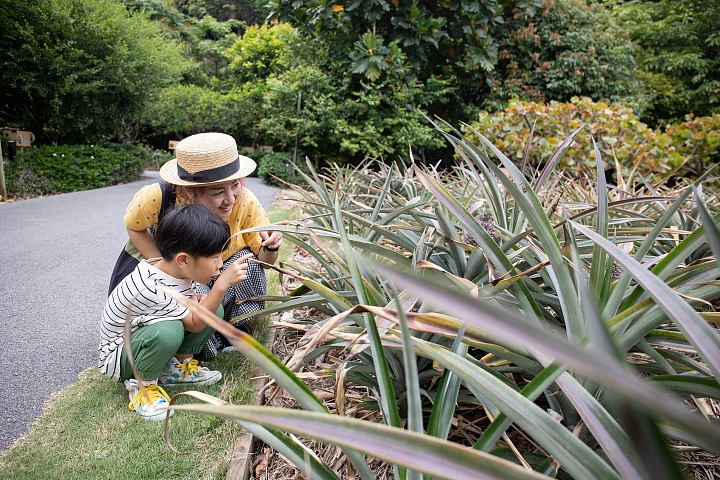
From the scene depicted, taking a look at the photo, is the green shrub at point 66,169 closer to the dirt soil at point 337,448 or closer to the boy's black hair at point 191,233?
the boy's black hair at point 191,233

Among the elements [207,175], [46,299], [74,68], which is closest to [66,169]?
[74,68]

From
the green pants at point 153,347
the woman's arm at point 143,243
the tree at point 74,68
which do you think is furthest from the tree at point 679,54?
the green pants at point 153,347

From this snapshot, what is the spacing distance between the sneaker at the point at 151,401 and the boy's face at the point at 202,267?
1.48 ft

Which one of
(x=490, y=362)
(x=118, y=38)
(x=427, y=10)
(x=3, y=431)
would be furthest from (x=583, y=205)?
(x=118, y=38)

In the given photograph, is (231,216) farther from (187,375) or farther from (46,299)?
(46,299)

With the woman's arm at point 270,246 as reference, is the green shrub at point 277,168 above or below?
below

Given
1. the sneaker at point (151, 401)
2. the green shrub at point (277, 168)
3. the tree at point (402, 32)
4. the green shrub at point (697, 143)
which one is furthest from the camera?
the green shrub at point (277, 168)

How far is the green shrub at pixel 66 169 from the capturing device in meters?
7.88

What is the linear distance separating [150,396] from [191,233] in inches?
25.9

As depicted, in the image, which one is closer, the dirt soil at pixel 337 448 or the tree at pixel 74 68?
the dirt soil at pixel 337 448

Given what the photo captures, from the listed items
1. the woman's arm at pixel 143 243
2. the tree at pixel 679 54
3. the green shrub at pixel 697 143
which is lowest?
the woman's arm at pixel 143 243

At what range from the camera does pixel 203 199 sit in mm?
2170

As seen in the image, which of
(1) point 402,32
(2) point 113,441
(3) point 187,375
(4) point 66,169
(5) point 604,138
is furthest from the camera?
(1) point 402,32

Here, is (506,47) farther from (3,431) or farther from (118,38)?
(3,431)
